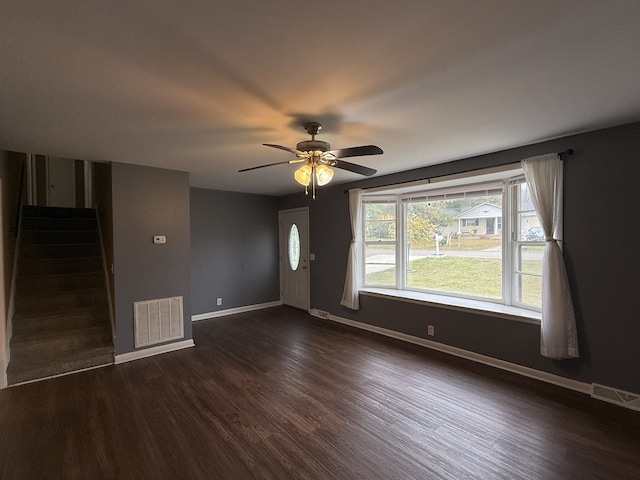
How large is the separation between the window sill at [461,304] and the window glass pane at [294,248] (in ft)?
5.56

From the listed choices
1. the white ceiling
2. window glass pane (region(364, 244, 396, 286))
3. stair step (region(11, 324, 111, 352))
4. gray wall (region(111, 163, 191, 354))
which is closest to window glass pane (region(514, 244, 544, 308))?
the white ceiling

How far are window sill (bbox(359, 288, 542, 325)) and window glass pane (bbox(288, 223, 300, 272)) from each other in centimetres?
170

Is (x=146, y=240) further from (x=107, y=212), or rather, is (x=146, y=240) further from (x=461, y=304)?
(x=461, y=304)

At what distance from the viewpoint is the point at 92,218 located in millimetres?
5309

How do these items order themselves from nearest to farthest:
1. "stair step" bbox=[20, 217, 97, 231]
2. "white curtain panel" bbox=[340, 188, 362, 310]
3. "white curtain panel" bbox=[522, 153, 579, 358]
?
"white curtain panel" bbox=[522, 153, 579, 358]
"white curtain panel" bbox=[340, 188, 362, 310]
"stair step" bbox=[20, 217, 97, 231]

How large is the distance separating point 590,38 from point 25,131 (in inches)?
152

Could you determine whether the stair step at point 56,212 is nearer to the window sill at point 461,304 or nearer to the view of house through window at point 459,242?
the view of house through window at point 459,242

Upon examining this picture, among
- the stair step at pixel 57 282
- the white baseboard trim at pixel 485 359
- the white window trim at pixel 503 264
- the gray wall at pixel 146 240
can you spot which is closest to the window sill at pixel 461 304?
the white window trim at pixel 503 264

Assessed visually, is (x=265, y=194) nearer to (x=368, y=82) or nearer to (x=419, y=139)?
(x=419, y=139)

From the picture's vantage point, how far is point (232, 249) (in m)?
5.60

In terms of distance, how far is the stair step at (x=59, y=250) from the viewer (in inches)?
173


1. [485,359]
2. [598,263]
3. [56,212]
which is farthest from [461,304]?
[56,212]

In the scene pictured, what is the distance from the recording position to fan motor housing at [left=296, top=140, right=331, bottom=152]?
2180mm

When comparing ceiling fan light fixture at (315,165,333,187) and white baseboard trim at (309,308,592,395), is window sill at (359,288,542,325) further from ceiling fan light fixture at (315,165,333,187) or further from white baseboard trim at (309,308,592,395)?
ceiling fan light fixture at (315,165,333,187)
